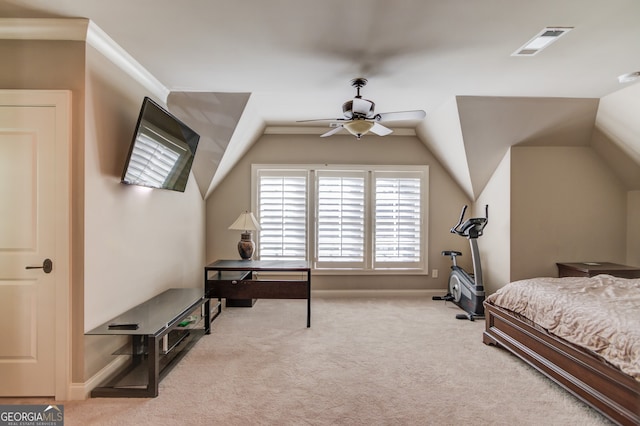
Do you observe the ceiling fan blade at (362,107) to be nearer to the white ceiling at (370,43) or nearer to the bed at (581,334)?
the white ceiling at (370,43)

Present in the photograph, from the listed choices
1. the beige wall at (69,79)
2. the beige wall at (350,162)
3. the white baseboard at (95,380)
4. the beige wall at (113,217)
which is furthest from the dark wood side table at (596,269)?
the beige wall at (69,79)

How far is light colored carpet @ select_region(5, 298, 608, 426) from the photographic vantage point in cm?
213

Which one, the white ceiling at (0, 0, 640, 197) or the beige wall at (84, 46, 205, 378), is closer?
the white ceiling at (0, 0, 640, 197)

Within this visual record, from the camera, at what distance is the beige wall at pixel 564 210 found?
4.29 metres

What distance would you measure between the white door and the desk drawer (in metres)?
1.66

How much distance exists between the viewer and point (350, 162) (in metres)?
5.13

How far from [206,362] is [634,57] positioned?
4439mm

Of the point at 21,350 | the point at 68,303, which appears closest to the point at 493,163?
the point at 68,303

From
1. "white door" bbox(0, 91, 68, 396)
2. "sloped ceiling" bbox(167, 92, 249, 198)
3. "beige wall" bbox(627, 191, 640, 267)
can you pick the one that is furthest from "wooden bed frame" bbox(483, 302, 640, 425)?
"white door" bbox(0, 91, 68, 396)

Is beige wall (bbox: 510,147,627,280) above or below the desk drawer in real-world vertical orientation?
above

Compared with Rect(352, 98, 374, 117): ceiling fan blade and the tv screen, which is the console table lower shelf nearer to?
the tv screen

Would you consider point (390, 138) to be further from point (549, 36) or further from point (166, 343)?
point (166, 343)

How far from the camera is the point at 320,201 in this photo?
5070 mm

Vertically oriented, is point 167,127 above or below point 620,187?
above
